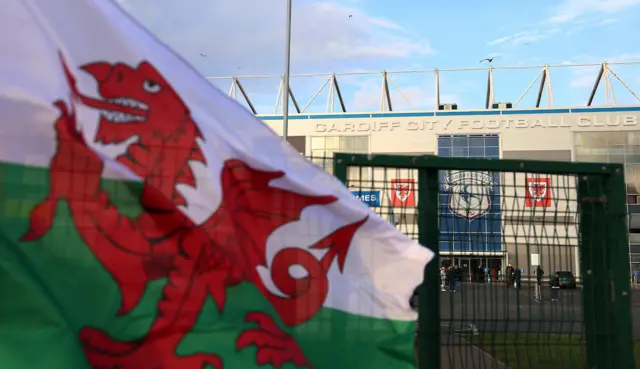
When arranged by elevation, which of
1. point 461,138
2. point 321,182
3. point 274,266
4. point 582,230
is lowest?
point 274,266

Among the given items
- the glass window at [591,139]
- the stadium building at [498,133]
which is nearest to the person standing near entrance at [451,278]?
the stadium building at [498,133]

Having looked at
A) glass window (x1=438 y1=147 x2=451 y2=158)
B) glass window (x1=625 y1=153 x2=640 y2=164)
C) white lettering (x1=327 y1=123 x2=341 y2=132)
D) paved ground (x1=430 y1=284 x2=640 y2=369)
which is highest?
white lettering (x1=327 y1=123 x2=341 y2=132)

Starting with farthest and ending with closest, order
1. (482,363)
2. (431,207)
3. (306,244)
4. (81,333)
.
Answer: (482,363)
(431,207)
(306,244)
(81,333)

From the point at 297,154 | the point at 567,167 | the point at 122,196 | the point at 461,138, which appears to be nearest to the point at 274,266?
the point at 297,154

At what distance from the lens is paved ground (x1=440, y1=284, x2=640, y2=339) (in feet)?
11.6

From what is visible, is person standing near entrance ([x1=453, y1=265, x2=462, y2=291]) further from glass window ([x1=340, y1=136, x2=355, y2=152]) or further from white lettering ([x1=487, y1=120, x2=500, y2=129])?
white lettering ([x1=487, y1=120, x2=500, y2=129])

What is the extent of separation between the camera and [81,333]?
276cm

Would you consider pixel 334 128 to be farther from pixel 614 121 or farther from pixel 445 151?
pixel 614 121

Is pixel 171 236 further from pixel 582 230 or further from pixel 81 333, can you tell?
pixel 582 230

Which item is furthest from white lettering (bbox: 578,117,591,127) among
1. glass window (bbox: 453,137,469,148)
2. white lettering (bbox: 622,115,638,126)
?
glass window (bbox: 453,137,469,148)

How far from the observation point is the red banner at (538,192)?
3623mm

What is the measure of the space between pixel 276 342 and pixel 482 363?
1669 millimetres

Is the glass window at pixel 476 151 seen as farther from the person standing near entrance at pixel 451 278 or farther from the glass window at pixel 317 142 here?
the person standing near entrance at pixel 451 278

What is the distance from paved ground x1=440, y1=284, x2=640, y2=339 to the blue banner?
74 centimetres
